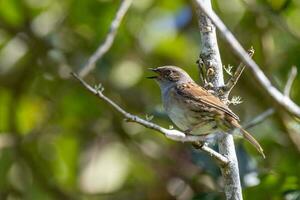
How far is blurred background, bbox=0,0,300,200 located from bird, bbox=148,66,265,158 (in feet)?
4.83

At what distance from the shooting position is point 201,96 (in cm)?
572

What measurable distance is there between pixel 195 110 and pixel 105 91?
226cm

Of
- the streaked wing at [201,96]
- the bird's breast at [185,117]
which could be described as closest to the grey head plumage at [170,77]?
the streaked wing at [201,96]

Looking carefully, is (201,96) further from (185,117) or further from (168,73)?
(168,73)

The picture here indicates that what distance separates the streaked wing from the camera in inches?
210

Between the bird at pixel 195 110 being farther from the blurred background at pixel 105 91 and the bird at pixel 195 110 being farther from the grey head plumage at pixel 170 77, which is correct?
the blurred background at pixel 105 91

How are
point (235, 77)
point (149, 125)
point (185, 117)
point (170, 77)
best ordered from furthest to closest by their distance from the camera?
1. point (170, 77)
2. point (185, 117)
3. point (235, 77)
4. point (149, 125)

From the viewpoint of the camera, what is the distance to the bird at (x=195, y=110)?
551 centimetres

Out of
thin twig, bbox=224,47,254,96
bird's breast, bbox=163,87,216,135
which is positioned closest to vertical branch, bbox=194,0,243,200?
thin twig, bbox=224,47,254,96

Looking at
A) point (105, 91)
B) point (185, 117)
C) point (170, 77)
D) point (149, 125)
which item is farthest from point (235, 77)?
point (105, 91)

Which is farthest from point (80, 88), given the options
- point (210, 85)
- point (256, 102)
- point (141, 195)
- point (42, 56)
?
point (210, 85)

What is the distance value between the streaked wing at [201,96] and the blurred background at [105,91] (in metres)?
1.52

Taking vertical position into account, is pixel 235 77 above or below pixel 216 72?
below

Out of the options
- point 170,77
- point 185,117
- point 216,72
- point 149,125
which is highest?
point 170,77
